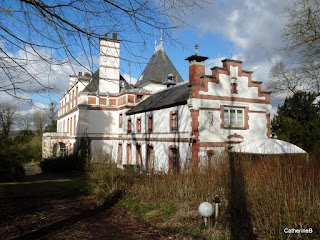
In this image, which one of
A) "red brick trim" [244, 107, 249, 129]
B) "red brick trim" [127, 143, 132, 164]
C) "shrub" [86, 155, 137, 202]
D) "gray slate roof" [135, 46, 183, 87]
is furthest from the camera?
"gray slate roof" [135, 46, 183, 87]

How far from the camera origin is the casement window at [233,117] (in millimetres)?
16719

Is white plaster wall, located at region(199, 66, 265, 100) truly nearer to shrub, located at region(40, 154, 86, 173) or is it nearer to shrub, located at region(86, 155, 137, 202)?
shrub, located at region(86, 155, 137, 202)

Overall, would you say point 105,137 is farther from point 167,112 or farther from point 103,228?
point 103,228

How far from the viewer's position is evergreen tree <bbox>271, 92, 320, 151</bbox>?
15.5 meters

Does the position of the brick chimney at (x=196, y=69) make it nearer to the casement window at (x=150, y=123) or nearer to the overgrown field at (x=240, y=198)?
the casement window at (x=150, y=123)

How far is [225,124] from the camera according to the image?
16547mm

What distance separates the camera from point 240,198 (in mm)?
5977

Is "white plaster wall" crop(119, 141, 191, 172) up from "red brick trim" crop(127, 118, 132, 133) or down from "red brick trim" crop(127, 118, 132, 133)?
down

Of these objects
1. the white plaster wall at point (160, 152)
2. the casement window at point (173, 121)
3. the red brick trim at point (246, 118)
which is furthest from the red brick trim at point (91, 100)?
the red brick trim at point (246, 118)

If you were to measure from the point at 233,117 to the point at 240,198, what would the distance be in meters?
11.7

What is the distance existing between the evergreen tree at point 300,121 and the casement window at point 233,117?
2720mm

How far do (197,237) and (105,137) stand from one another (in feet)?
80.3

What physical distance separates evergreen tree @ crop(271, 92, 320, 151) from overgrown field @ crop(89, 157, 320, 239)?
10947 mm

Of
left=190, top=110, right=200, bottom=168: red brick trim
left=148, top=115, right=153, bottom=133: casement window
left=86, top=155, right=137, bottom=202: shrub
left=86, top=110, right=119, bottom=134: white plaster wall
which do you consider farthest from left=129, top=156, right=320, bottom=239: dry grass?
left=86, top=110, right=119, bottom=134: white plaster wall
